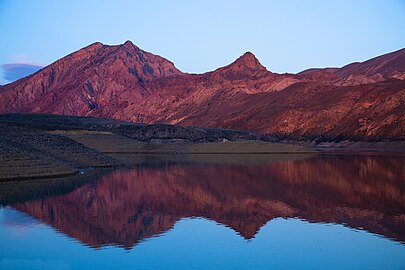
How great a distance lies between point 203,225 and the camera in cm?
1853

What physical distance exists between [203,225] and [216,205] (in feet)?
15.5

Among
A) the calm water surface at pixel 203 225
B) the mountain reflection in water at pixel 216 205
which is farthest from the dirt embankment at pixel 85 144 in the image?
the mountain reflection in water at pixel 216 205

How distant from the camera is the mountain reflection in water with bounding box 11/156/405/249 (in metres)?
18.0

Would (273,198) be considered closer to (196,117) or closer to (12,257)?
(12,257)

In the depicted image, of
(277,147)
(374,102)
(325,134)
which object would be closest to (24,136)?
(277,147)

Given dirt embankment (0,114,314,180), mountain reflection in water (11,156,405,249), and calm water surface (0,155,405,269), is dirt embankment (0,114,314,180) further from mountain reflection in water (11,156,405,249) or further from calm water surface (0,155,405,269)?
mountain reflection in water (11,156,405,249)

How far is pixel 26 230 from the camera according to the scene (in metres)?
17.7

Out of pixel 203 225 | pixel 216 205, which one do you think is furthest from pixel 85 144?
pixel 203 225

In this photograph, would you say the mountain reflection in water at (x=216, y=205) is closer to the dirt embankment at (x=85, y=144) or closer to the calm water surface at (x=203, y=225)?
the calm water surface at (x=203, y=225)

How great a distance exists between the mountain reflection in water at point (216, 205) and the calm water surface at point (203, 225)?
4 cm

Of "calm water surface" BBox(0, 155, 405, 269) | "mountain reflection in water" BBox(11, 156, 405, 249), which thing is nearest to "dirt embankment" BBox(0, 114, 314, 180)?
"calm water surface" BBox(0, 155, 405, 269)

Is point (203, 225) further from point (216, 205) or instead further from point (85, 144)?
point (85, 144)

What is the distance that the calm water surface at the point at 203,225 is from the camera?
1376cm

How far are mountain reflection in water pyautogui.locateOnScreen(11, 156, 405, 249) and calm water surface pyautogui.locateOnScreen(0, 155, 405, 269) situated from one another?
0.14 feet
